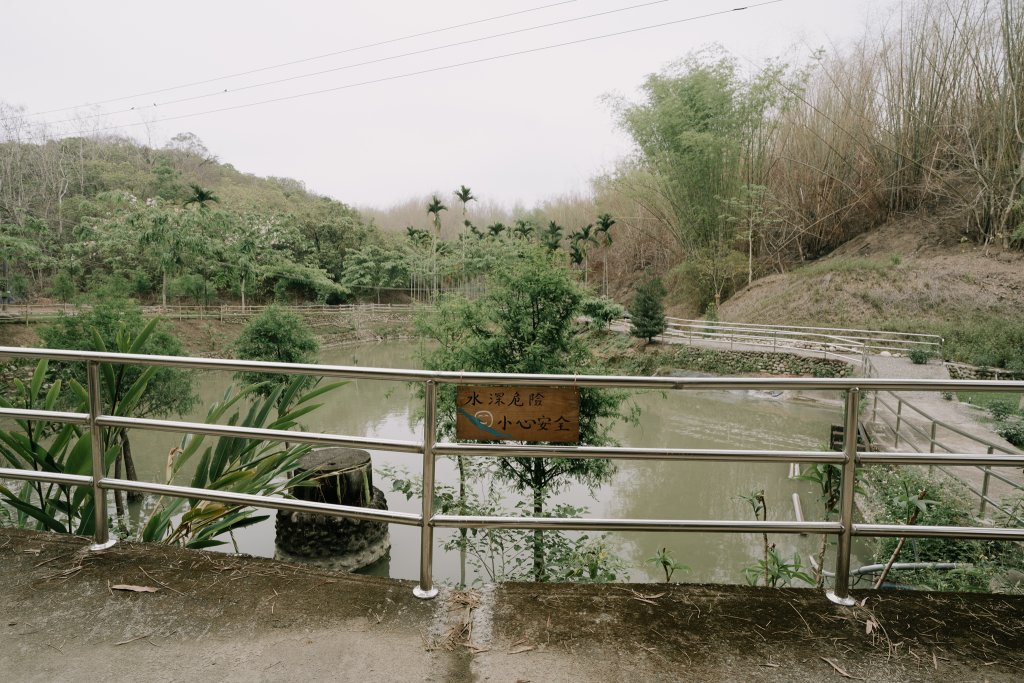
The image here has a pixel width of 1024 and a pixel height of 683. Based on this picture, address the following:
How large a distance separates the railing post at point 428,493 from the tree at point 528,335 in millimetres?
6580

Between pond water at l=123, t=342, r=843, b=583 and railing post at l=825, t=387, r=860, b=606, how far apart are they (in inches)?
101

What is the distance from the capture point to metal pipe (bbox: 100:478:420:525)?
5.60ft

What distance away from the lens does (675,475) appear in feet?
36.4

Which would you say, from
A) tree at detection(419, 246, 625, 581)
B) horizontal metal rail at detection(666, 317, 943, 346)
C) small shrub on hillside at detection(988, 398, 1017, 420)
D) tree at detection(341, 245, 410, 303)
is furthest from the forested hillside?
small shrub on hillside at detection(988, 398, 1017, 420)

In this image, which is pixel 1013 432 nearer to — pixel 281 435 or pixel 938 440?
pixel 938 440

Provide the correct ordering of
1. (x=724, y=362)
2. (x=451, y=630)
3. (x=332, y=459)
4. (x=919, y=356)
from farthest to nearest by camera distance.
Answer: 1. (x=724, y=362)
2. (x=919, y=356)
3. (x=332, y=459)
4. (x=451, y=630)

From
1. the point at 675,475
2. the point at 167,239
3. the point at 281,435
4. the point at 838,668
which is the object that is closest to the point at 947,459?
the point at 838,668

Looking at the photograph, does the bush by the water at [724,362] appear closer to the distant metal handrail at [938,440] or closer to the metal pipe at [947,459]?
the distant metal handrail at [938,440]

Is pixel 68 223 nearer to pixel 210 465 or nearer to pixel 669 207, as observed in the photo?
pixel 669 207

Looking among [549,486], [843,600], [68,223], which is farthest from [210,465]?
[68,223]

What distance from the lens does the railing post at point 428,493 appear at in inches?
65.7

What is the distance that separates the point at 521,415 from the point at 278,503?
2.55ft

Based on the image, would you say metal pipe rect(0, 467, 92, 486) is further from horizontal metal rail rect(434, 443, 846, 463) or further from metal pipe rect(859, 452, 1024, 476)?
metal pipe rect(859, 452, 1024, 476)

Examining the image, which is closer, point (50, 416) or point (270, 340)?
point (50, 416)
